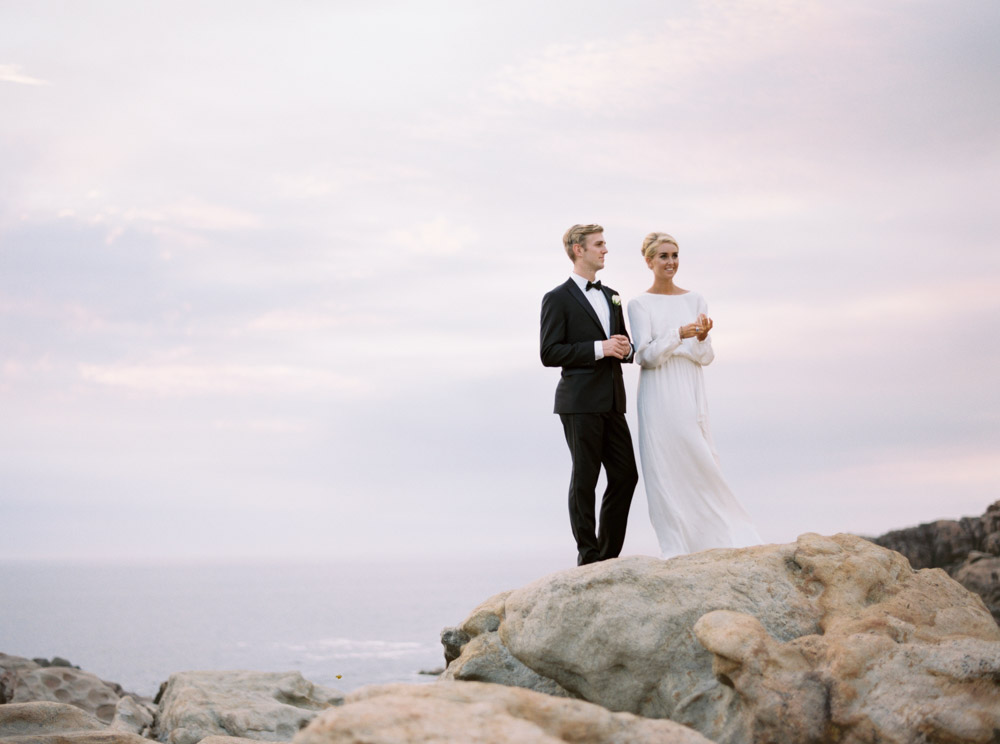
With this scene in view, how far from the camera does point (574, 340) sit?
8.67 meters

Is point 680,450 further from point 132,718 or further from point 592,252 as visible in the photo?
point 132,718

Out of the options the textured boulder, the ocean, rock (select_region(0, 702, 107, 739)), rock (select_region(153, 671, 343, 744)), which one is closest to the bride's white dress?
rock (select_region(153, 671, 343, 744))

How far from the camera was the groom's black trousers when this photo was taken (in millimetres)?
8406

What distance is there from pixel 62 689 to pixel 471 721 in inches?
441

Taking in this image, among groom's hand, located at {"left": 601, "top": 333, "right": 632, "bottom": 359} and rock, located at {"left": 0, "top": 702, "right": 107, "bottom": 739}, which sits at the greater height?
groom's hand, located at {"left": 601, "top": 333, "right": 632, "bottom": 359}

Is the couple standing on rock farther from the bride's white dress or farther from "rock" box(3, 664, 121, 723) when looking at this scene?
"rock" box(3, 664, 121, 723)

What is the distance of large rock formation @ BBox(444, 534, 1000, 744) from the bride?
1290mm

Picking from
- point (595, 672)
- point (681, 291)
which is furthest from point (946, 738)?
point (681, 291)

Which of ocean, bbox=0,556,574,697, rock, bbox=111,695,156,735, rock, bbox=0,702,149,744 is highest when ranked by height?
rock, bbox=0,702,149,744

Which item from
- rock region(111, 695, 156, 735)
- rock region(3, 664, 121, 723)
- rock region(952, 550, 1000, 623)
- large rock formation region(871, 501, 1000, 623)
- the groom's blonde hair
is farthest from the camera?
large rock formation region(871, 501, 1000, 623)

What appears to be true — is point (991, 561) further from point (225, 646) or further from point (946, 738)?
point (225, 646)

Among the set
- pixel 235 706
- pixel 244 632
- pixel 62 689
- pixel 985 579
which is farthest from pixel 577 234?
pixel 244 632

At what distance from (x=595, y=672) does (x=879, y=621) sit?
1.74 meters

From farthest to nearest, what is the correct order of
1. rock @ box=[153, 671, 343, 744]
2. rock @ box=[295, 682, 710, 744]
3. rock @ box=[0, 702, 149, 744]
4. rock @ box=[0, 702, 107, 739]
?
rock @ box=[153, 671, 343, 744]
rock @ box=[0, 702, 107, 739]
rock @ box=[0, 702, 149, 744]
rock @ box=[295, 682, 710, 744]
